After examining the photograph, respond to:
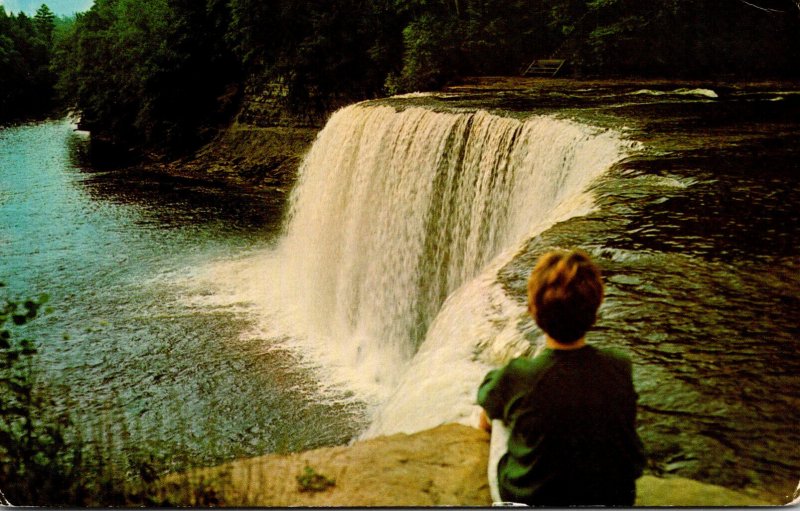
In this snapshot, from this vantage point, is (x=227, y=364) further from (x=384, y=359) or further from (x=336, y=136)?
(x=336, y=136)

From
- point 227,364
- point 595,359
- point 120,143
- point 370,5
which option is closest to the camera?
point 595,359

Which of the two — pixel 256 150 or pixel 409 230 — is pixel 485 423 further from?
pixel 256 150

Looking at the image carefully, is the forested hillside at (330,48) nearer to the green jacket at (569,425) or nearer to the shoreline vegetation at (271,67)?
the shoreline vegetation at (271,67)

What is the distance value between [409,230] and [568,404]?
18.3ft

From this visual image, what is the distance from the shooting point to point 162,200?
12430 millimetres

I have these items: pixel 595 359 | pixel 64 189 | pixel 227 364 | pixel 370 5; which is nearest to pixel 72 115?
pixel 64 189

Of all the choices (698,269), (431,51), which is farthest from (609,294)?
(431,51)

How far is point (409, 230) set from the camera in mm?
7133

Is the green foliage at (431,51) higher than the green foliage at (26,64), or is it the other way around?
the green foliage at (431,51)

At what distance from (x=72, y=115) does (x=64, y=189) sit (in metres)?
1.04

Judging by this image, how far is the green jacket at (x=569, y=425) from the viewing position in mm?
1577

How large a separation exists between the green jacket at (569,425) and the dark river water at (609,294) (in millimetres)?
363

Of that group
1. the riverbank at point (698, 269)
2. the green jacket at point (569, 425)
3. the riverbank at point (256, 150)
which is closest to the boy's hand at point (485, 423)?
the green jacket at point (569, 425)

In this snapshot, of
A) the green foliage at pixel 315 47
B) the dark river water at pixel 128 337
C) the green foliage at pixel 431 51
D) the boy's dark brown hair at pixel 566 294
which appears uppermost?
the green foliage at pixel 315 47
